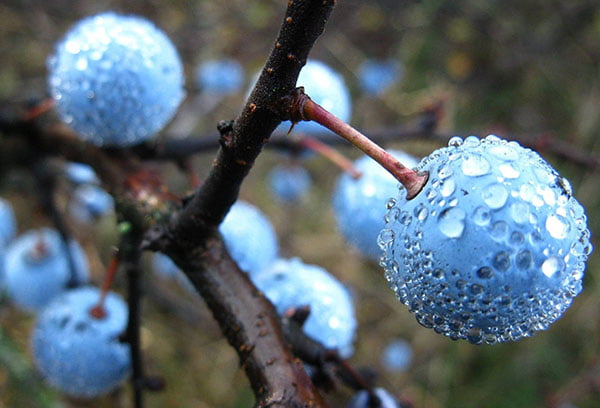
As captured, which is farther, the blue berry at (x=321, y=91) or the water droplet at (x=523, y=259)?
the blue berry at (x=321, y=91)

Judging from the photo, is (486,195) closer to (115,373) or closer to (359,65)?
(115,373)

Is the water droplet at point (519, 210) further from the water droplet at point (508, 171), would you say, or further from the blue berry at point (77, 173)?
the blue berry at point (77, 173)

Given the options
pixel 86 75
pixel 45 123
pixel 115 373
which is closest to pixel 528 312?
pixel 86 75

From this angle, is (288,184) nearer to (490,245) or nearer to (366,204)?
(366,204)

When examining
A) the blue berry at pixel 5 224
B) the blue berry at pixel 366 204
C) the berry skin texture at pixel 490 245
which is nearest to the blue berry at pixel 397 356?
the blue berry at pixel 366 204

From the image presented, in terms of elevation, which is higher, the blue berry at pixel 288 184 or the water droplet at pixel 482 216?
the water droplet at pixel 482 216

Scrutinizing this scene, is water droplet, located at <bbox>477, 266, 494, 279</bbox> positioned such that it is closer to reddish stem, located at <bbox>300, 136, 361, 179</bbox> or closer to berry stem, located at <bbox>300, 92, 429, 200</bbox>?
berry stem, located at <bbox>300, 92, 429, 200</bbox>

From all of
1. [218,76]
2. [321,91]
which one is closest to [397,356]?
[218,76]
